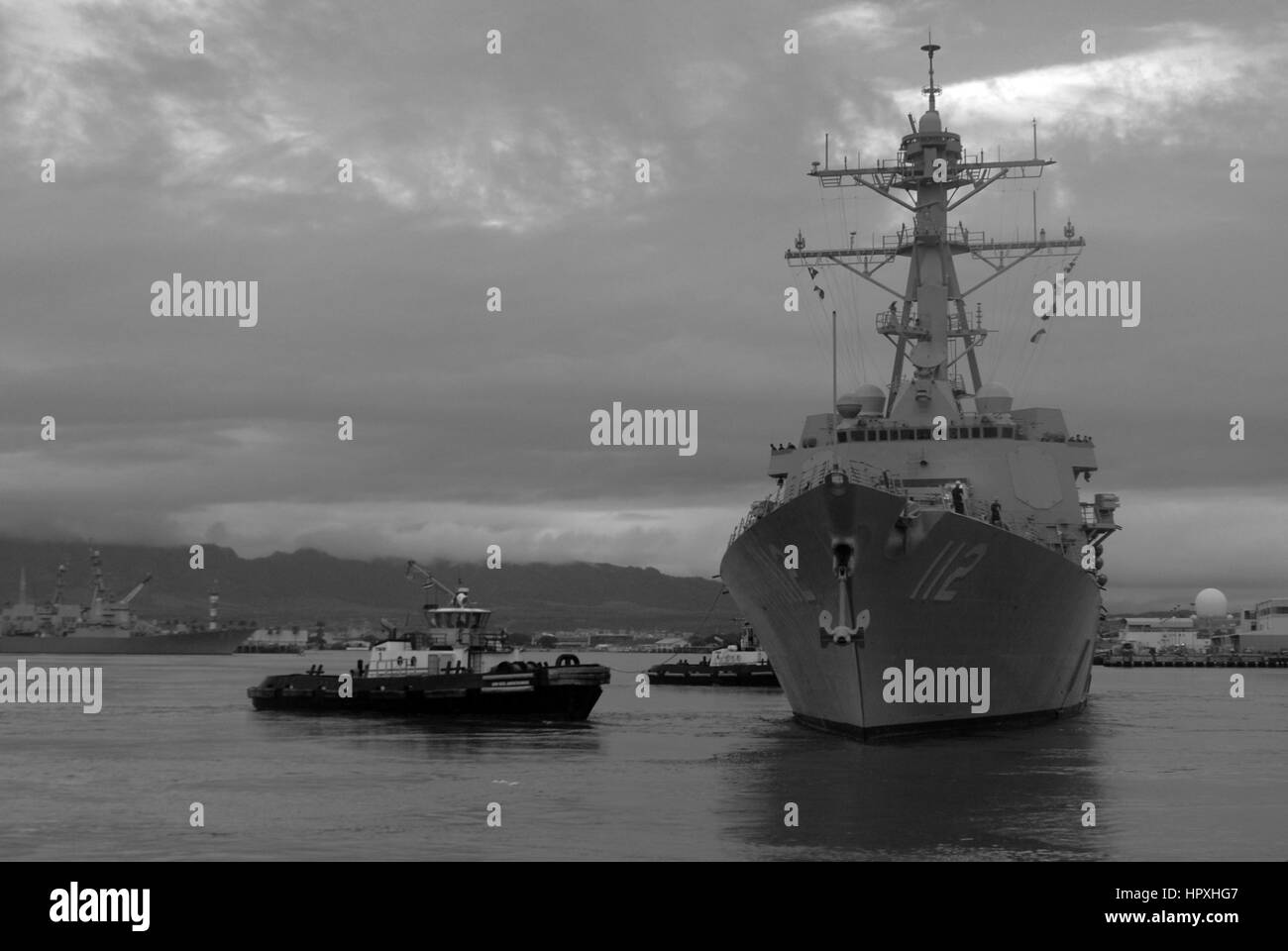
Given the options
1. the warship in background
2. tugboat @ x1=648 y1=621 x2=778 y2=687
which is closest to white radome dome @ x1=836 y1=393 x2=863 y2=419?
tugboat @ x1=648 y1=621 x2=778 y2=687

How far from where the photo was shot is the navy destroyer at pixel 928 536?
32531mm

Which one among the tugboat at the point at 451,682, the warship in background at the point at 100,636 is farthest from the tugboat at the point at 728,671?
the warship in background at the point at 100,636

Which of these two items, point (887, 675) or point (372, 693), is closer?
point (887, 675)

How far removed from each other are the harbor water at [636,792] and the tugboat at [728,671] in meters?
36.0

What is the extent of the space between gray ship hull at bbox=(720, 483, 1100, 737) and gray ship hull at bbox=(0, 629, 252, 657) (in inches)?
6273

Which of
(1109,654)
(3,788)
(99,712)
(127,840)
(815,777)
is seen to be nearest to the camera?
(127,840)

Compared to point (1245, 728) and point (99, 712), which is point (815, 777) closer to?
point (1245, 728)

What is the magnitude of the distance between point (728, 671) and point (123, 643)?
118 meters

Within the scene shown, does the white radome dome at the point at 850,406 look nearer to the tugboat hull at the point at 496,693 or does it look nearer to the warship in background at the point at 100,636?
the tugboat hull at the point at 496,693

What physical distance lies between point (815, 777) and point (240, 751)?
17.5 metres

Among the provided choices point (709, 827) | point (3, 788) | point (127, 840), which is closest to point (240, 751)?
point (3, 788)

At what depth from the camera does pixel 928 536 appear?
32.4 m

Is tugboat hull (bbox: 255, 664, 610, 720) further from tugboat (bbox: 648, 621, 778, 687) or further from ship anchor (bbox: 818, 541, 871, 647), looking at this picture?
tugboat (bbox: 648, 621, 778, 687)
